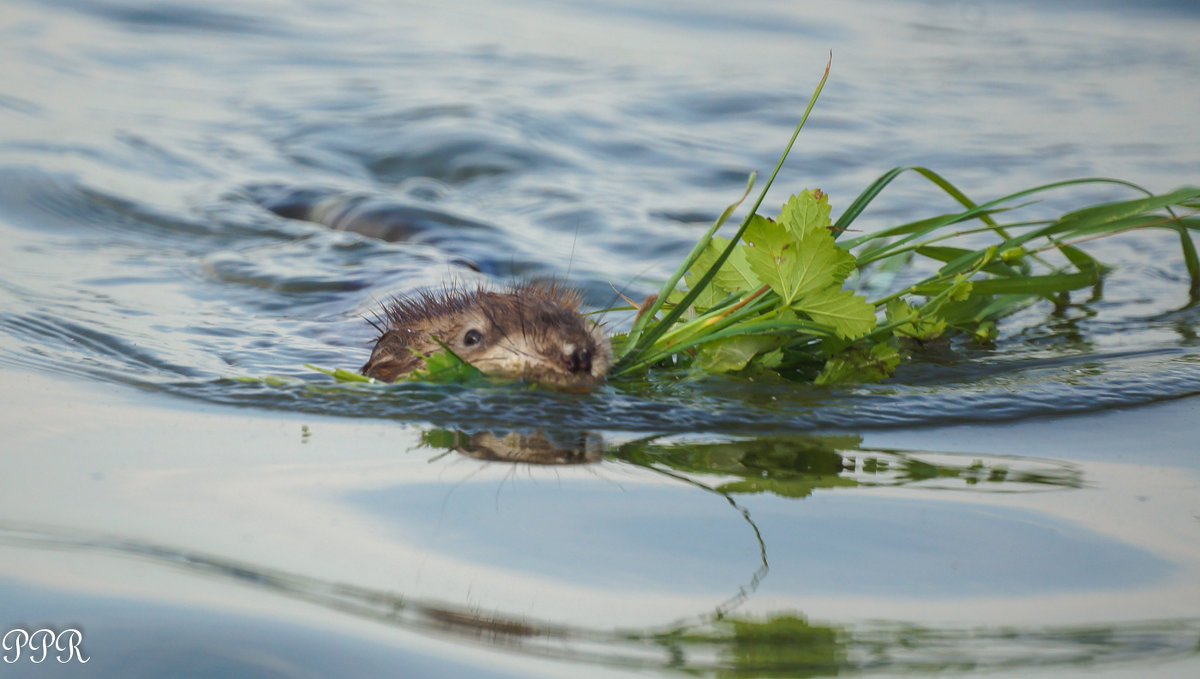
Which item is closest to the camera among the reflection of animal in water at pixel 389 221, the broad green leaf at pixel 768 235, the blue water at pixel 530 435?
the blue water at pixel 530 435

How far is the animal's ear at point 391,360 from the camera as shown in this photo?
4.55m

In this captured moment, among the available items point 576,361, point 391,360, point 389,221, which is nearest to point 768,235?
point 576,361

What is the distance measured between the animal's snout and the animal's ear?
646mm

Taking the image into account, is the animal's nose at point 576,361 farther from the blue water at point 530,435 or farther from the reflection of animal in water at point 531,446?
the reflection of animal in water at point 531,446

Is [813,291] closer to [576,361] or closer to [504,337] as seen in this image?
[576,361]

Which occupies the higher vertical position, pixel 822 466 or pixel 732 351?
pixel 732 351

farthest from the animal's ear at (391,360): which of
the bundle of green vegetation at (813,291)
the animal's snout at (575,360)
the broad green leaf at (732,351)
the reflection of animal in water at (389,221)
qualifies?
the reflection of animal in water at (389,221)

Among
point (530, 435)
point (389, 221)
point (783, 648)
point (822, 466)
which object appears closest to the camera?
point (783, 648)

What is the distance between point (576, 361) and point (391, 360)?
2.98ft

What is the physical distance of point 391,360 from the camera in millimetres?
4660

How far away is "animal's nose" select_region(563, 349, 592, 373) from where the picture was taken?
408 centimetres

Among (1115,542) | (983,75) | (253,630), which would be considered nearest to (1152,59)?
(983,75)

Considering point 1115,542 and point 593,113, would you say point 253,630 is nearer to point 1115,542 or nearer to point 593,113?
point 1115,542

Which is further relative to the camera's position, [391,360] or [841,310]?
[391,360]
